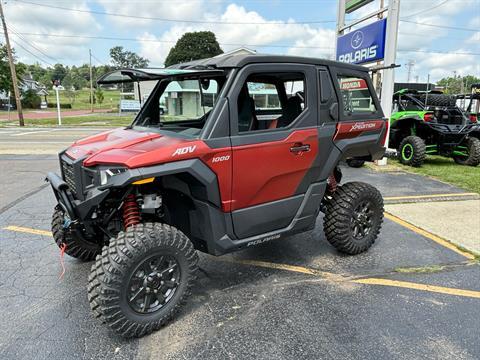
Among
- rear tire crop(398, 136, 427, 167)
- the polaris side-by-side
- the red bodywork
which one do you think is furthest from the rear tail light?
the red bodywork

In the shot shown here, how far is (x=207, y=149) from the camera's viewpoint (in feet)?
9.48

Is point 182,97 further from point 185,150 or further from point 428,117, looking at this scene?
point 428,117

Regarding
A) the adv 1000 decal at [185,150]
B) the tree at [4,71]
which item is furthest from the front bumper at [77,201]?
the tree at [4,71]

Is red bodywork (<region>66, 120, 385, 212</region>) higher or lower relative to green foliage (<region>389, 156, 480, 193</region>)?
higher

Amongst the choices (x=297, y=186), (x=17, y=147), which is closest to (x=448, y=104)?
(x=297, y=186)

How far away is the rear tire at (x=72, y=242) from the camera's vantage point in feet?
12.2

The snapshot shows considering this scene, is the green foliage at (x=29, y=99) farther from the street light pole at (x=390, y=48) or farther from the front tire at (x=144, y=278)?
the front tire at (x=144, y=278)

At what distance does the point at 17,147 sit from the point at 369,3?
12528 mm

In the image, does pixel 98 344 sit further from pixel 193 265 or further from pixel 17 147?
pixel 17 147

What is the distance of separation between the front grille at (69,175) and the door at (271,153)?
1314 mm

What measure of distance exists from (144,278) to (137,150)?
95cm

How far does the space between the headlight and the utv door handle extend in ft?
4.87

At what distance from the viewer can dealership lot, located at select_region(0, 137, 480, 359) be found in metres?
2.72

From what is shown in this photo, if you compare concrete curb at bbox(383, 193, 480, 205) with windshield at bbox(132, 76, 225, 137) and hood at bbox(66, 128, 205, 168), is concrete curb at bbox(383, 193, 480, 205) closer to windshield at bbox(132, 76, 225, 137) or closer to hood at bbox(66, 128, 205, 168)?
windshield at bbox(132, 76, 225, 137)
